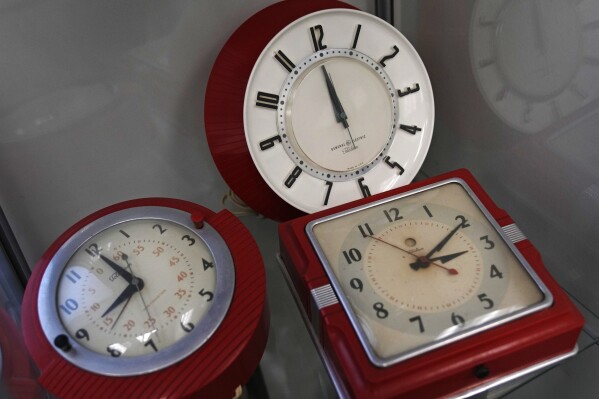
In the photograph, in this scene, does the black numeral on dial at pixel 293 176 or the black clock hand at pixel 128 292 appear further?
the black numeral on dial at pixel 293 176

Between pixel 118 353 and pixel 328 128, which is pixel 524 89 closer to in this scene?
pixel 328 128

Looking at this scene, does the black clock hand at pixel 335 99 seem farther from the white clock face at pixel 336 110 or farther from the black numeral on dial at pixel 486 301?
the black numeral on dial at pixel 486 301

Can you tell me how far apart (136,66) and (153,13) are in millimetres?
77

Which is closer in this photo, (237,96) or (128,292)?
(128,292)

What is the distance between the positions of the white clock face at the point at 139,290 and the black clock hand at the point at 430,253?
0.71ft

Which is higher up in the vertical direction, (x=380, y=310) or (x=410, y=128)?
(x=410, y=128)

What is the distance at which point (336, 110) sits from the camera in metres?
0.85

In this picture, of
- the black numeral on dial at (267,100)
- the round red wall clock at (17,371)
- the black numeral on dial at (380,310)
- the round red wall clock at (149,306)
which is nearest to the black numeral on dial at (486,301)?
the black numeral on dial at (380,310)

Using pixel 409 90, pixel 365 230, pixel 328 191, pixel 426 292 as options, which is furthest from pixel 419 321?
pixel 409 90

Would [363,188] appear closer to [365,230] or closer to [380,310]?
[365,230]

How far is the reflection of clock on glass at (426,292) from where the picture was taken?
619 mm

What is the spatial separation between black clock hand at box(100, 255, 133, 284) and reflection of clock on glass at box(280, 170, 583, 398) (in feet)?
0.63

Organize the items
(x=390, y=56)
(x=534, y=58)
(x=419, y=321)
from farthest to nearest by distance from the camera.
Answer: (x=390, y=56)
(x=534, y=58)
(x=419, y=321)

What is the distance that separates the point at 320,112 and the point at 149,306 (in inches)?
14.2
